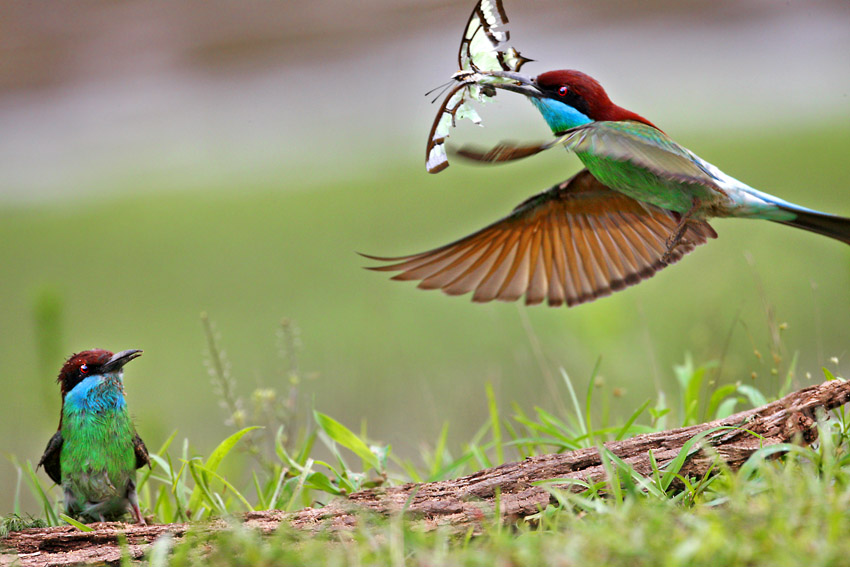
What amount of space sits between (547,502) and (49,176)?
9.58 m

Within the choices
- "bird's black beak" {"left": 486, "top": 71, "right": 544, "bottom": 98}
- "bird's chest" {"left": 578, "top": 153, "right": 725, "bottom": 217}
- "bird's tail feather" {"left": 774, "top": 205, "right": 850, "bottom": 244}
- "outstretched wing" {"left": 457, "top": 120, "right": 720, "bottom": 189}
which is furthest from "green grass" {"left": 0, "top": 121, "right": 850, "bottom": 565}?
"bird's black beak" {"left": 486, "top": 71, "right": 544, "bottom": 98}

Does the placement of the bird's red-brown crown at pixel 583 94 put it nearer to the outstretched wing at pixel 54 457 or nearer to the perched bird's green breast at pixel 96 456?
the perched bird's green breast at pixel 96 456

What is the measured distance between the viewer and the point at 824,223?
3.08m

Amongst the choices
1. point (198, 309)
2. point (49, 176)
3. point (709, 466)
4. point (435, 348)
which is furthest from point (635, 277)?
point (49, 176)

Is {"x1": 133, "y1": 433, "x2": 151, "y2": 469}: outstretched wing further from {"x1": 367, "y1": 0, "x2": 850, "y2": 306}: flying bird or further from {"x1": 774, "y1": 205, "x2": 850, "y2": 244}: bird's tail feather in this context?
{"x1": 774, "y1": 205, "x2": 850, "y2": 244}: bird's tail feather

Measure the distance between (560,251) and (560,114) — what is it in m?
0.62

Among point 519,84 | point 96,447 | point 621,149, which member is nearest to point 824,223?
point 621,149

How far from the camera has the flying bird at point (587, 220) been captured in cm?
313

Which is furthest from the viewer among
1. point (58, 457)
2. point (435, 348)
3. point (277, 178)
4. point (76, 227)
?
point (277, 178)

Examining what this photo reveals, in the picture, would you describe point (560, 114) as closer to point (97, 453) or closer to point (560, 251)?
point (560, 251)

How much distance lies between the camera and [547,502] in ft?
8.23

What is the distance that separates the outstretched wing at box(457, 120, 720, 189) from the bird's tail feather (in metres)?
0.36

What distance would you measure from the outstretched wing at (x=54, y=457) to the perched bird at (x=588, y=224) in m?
1.19

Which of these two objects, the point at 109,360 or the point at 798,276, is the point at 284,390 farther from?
the point at 798,276
